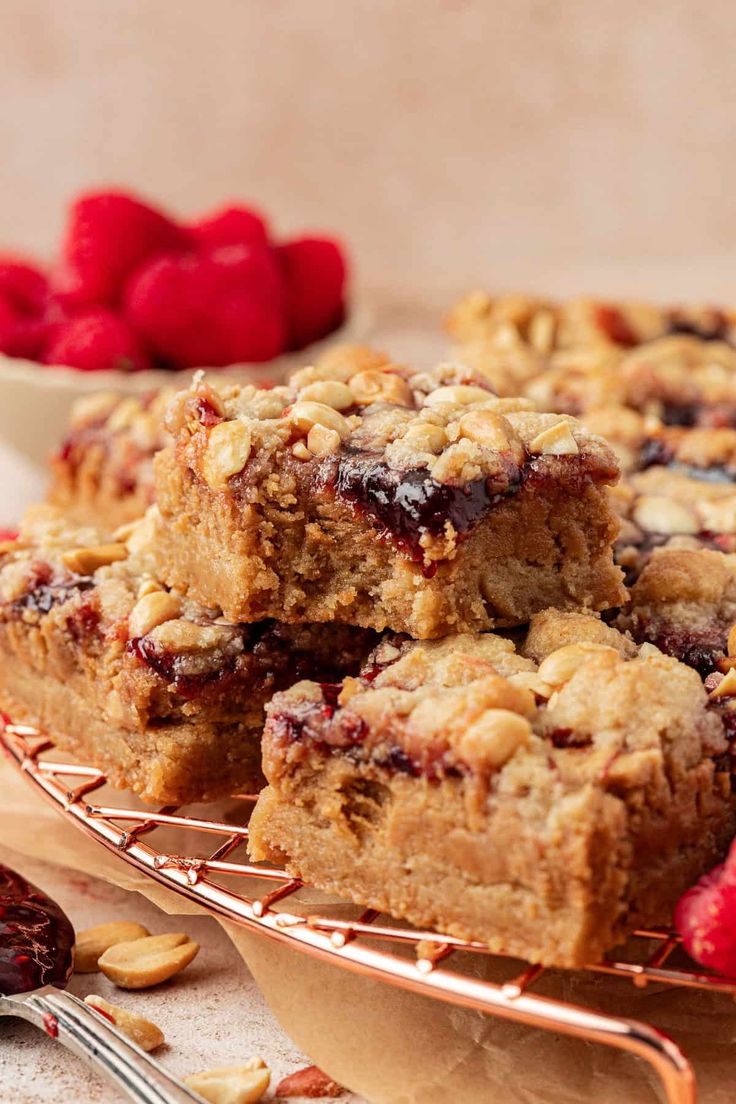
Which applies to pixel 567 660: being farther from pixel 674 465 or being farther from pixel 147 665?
pixel 674 465

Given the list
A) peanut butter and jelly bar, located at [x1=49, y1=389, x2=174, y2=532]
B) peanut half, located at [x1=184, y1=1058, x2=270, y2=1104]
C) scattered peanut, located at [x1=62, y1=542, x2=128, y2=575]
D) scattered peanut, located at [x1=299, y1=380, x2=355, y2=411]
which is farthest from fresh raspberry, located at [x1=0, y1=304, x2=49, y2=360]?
peanut half, located at [x1=184, y1=1058, x2=270, y2=1104]

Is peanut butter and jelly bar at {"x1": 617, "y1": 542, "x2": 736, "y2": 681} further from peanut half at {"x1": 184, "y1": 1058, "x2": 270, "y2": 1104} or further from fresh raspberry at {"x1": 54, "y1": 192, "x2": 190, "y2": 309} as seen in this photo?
fresh raspberry at {"x1": 54, "y1": 192, "x2": 190, "y2": 309}

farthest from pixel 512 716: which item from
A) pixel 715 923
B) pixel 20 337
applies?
pixel 20 337

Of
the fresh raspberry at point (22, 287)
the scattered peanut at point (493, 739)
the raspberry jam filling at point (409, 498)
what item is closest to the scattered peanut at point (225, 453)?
the raspberry jam filling at point (409, 498)

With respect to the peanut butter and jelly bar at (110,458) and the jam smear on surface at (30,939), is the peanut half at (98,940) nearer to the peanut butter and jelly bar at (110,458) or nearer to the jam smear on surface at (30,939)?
the jam smear on surface at (30,939)

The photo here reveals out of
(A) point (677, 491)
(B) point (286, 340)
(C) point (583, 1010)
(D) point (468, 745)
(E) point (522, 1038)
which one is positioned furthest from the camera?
(B) point (286, 340)

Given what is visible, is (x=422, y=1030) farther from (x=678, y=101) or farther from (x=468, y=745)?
(x=678, y=101)

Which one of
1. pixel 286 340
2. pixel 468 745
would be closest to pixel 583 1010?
pixel 468 745
